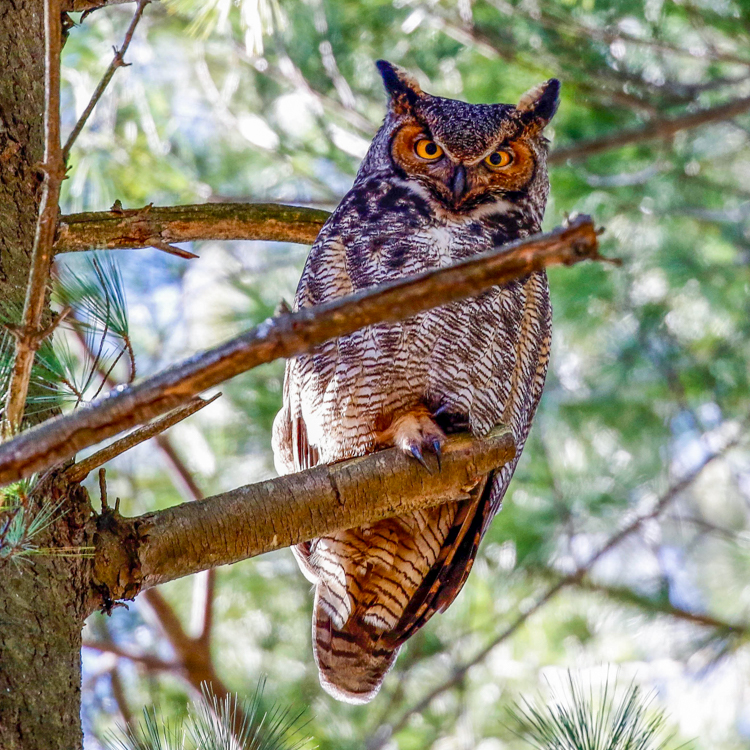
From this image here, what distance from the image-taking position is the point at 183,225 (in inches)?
74.2

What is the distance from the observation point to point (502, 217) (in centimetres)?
232

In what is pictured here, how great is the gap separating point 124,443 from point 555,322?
Result: 13.5 feet

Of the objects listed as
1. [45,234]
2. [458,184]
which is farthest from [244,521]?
[458,184]

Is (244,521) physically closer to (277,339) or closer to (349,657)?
(277,339)

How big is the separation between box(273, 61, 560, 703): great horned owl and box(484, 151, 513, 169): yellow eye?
0.07m

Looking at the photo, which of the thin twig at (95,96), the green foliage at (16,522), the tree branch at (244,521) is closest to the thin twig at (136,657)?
the tree branch at (244,521)

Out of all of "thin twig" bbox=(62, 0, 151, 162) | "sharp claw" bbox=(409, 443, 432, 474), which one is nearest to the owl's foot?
"sharp claw" bbox=(409, 443, 432, 474)

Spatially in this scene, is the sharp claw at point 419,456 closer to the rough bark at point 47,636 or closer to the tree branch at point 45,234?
the rough bark at point 47,636

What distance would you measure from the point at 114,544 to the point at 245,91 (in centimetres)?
431

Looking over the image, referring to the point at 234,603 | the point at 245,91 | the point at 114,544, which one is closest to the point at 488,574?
the point at 234,603

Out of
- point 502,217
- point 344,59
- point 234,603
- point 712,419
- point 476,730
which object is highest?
point 344,59

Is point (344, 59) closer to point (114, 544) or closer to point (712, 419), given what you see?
point (712, 419)

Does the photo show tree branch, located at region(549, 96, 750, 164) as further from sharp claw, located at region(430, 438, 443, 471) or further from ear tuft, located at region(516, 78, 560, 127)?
sharp claw, located at region(430, 438, 443, 471)

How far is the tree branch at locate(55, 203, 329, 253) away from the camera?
1.75 metres
